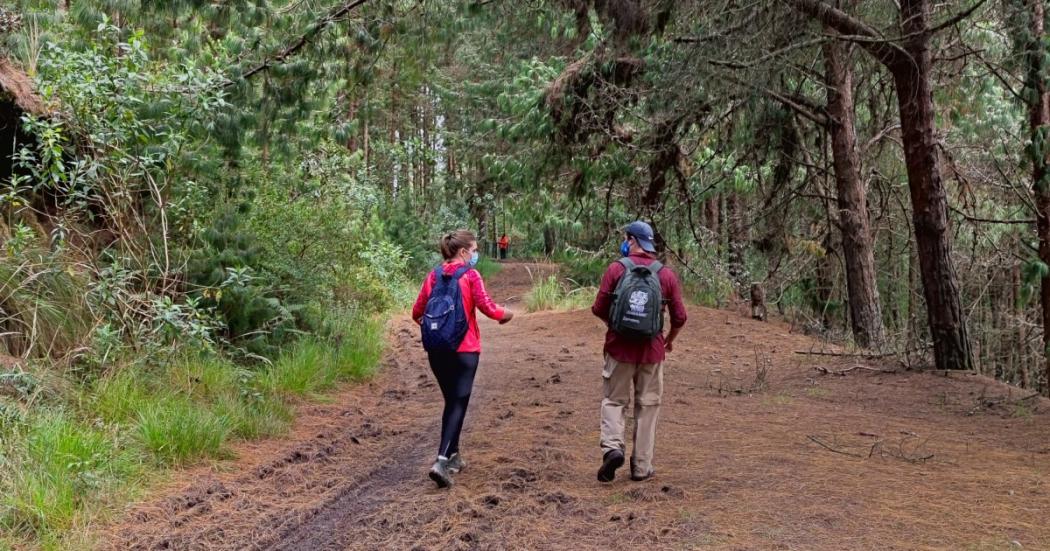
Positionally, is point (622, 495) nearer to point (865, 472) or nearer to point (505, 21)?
point (865, 472)

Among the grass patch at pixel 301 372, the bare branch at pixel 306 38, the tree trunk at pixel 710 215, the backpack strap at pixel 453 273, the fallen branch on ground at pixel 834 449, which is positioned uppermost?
the bare branch at pixel 306 38

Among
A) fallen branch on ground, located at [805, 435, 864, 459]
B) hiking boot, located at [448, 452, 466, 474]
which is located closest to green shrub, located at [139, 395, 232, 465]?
hiking boot, located at [448, 452, 466, 474]

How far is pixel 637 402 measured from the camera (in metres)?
5.96


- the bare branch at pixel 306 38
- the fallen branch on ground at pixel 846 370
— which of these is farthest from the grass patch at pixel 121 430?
the fallen branch on ground at pixel 846 370

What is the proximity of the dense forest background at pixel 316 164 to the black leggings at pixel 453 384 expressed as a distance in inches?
78.9

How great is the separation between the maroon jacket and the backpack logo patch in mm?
223

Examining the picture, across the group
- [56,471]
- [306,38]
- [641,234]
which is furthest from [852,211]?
[56,471]

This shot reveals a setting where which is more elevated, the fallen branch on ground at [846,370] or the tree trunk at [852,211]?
the tree trunk at [852,211]

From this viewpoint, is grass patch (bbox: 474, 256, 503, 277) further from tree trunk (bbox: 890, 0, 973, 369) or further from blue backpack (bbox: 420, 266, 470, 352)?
blue backpack (bbox: 420, 266, 470, 352)

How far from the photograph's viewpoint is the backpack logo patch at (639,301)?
5.62 meters

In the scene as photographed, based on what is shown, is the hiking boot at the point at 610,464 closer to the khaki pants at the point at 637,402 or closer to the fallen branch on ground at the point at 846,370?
the khaki pants at the point at 637,402

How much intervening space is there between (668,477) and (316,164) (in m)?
9.38

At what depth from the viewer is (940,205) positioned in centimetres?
959

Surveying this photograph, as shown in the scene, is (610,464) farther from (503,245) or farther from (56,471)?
(503,245)
